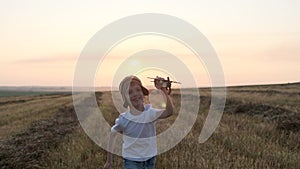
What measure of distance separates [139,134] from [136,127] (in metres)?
0.09

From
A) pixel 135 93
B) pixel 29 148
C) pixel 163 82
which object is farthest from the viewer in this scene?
pixel 29 148

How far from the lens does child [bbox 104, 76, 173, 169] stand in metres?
4.96

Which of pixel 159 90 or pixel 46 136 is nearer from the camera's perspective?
pixel 159 90

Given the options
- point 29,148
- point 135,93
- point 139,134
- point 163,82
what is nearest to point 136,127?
point 139,134

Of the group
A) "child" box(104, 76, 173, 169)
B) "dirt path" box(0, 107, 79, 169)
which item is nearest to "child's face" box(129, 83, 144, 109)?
"child" box(104, 76, 173, 169)

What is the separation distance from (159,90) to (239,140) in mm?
5577

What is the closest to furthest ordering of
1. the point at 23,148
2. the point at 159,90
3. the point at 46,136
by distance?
the point at 159,90
the point at 23,148
the point at 46,136

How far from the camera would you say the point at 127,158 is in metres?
5.02

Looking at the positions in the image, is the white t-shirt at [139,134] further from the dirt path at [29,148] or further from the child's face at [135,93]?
the dirt path at [29,148]

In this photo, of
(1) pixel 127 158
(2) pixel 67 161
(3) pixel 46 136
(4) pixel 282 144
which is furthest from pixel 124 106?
(3) pixel 46 136

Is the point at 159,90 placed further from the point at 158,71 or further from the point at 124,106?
the point at 124,106

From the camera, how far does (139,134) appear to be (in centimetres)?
502

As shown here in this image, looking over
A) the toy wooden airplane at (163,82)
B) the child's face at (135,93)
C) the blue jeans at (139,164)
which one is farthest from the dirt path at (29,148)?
the toy wooden airplane at (163,82)

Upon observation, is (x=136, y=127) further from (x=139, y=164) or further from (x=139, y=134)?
(x=139, y=164)
